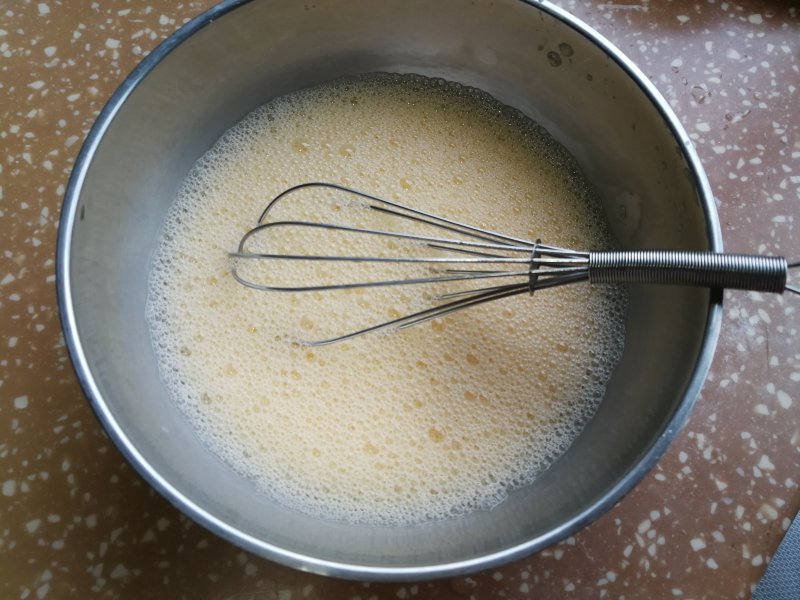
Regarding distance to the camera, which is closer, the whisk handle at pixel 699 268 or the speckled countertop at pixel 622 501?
the whisk handle at pixel 699 268

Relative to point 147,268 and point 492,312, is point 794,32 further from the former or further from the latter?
point 147,268

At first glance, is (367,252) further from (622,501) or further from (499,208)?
(622,501)

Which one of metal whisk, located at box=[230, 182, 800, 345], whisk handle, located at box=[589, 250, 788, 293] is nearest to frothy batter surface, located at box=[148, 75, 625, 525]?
metal whisk, located at box=[230, 182, 800, 345]

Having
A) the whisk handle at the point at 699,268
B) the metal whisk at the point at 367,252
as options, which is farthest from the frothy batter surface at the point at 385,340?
the whisk handle at the point at 699,268

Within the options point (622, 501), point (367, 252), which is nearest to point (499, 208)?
point (367, 252)

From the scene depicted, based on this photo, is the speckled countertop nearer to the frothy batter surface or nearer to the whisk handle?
the frothy batter surface

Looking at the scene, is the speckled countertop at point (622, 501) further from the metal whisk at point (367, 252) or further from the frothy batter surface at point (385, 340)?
the metal whisk at point (367, 252)

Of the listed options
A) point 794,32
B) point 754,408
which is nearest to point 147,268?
point 754,408
